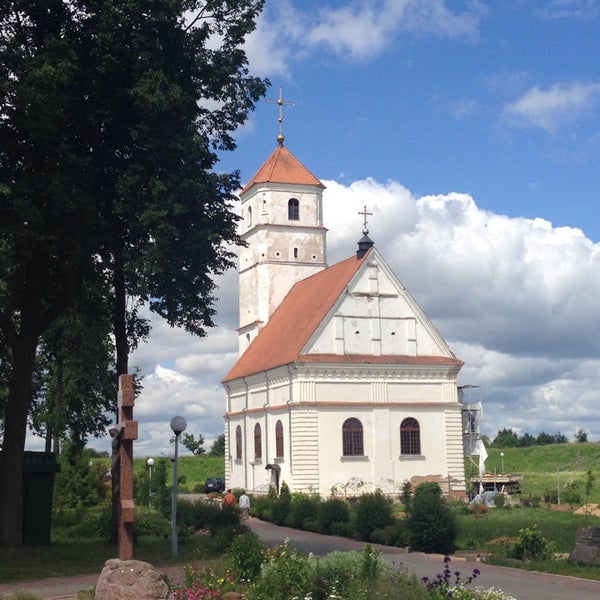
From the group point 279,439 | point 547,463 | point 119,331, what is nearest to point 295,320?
point 279,439

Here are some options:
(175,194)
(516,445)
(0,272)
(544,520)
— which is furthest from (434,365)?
(516,445)

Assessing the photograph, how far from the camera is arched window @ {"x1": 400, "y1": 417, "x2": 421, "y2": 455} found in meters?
45.8

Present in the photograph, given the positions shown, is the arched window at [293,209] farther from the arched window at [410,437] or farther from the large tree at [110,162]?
the large tree at [110,162]

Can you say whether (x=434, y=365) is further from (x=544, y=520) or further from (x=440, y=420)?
(x=544, y=520)

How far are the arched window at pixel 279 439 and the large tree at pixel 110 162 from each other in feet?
72.2

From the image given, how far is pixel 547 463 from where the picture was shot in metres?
63.0

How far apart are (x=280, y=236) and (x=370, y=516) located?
32.1 metres

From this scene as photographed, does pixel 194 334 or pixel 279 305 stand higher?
pixel 279 305

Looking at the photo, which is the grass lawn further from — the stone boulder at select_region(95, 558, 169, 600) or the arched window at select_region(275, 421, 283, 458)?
the arched window at select_region(275, 421, 283, 458)

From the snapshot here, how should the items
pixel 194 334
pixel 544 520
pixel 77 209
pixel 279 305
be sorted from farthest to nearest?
pixel 279 305 → pixel 544 520 → pixel 194 334 → pixel 77 209

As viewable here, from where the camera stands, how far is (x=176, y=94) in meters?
22.3

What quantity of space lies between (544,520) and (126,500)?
58.7 ft

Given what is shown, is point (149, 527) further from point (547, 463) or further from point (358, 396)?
point (547, 463)

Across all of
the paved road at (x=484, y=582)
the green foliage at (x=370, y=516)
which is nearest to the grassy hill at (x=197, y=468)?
the green foliage at (x=370, y=516)
